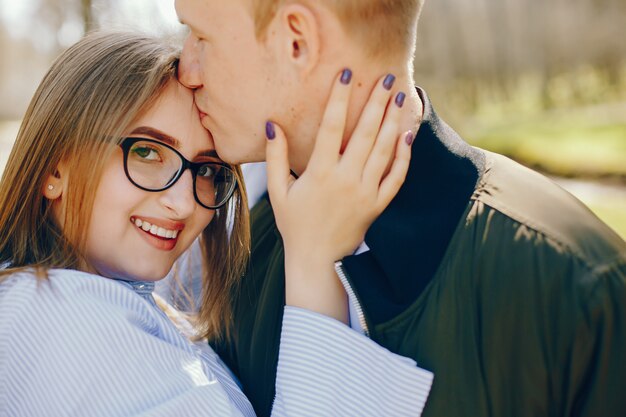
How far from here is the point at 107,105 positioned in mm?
2139

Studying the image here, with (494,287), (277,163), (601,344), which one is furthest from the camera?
(277,163)

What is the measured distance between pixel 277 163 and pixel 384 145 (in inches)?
12.5

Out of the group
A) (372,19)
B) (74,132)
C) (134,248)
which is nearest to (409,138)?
(372,19)

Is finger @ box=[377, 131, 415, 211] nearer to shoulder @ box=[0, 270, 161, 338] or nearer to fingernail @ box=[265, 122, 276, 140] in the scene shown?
fingernail @ box=[265, 122, 276, 140]

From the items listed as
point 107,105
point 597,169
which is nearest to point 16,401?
point 107,105

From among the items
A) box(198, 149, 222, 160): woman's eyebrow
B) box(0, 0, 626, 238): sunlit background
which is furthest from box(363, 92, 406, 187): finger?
box(0, 0, 626, 238): sunlit background

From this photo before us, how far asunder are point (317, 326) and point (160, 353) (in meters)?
0.44

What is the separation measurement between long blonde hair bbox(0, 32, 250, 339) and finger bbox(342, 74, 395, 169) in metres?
0.67

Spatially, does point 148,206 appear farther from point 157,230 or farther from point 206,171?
point 206,171

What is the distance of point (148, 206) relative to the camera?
220cm

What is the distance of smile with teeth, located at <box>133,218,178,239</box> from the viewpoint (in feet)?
7.24

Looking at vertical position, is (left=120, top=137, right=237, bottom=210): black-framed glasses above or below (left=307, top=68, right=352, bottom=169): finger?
below

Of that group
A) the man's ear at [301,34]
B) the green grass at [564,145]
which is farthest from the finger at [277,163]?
the green grass at [564,145]

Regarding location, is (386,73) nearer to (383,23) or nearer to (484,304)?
(383,23)
